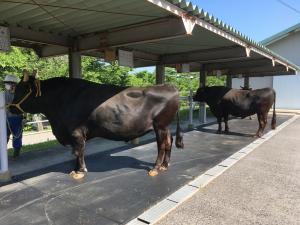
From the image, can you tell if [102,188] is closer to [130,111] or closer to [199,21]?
[130,111]

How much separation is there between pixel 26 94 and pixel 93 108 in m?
1.18

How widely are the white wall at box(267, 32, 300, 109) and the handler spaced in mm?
20121

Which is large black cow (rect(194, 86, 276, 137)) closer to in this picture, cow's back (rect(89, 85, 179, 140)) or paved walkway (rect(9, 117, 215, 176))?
paved walkway (rect(9, 117, 215, 176))

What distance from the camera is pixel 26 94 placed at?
4953mm

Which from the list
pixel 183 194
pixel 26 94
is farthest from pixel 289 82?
pixel 26 94

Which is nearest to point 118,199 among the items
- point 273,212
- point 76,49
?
point 273,212

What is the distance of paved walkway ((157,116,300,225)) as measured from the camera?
11.3ft

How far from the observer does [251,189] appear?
14.5ft

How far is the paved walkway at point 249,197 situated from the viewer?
3.44m

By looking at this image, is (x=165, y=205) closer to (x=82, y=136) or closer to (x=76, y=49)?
(x=82, y=136)

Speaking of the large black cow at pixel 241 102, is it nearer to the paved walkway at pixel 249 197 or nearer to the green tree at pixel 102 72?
the paved walkway at pixel 249 197

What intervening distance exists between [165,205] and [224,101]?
6490mm

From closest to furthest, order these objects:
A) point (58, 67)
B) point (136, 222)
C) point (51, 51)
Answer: point (136, 222) < point (51, 51) < point (58, 67)

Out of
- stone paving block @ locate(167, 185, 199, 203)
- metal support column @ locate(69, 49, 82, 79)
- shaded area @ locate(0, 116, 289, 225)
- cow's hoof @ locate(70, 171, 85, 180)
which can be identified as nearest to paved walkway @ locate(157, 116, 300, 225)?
stone paving block @ locate(167, 185, 199, 203)
